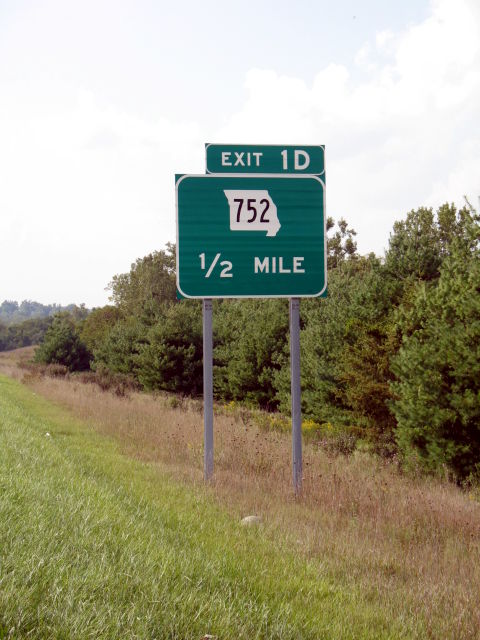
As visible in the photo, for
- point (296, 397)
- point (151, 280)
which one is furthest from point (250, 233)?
point (151, 280)

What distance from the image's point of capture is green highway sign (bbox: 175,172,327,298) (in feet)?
30.5

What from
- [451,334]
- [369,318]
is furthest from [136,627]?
[369,318]

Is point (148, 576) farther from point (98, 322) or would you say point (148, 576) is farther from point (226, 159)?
point (98, 322)

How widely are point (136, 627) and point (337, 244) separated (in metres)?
55.0

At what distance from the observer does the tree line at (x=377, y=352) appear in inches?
472

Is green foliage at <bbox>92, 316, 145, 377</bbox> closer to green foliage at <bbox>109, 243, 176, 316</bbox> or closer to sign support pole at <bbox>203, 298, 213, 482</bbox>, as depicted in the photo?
green foliage at <bbox>109, 243, 176, 316</bbox>

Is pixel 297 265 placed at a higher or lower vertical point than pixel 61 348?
higher

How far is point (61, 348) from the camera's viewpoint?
56.6 meters

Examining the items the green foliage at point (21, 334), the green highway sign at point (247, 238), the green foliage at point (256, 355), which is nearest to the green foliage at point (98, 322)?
the green foliage at point (256, 355)

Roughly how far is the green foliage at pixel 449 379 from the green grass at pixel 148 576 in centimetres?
646

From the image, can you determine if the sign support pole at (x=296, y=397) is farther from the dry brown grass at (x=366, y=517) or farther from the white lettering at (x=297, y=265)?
the white lettering at (x=297, y=265)

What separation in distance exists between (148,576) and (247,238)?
20.1 feet

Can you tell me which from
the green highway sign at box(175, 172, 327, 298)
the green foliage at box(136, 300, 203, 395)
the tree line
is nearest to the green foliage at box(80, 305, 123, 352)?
the tree line

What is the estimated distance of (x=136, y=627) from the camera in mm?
3287
